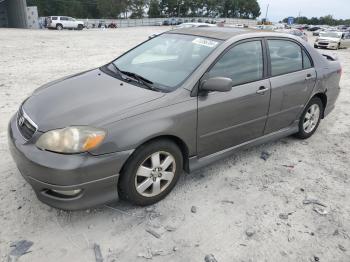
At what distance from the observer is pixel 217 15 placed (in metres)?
107

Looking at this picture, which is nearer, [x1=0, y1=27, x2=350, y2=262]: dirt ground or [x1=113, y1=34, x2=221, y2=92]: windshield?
[x1=0, y1=27, x2=350, y2=262]: dirt ground

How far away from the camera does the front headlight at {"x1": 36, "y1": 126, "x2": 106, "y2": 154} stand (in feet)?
8.01

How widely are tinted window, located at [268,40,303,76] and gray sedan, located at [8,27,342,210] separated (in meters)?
0.01

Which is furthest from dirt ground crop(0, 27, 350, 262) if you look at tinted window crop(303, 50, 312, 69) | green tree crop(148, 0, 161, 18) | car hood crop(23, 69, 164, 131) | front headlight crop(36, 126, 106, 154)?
green tree crop(148, 0, 161, 18)

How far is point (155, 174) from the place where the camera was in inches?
114

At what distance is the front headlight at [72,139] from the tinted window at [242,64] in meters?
1.34

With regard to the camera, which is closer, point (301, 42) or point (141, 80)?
point (141, 80)

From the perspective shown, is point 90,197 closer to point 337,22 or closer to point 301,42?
point 301,42

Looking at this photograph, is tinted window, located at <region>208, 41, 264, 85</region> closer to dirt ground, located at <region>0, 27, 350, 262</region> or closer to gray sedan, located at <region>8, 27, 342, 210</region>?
gray sedan, located at <region>8, 27, 342, 210</region>

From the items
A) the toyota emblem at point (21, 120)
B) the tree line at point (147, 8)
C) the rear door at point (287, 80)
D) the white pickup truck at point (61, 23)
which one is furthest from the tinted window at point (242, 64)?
the tree line at point (147, 8)

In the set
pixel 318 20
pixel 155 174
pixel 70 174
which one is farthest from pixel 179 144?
pixel 318 20

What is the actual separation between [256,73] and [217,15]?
365 ft

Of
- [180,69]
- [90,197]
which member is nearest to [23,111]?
[90,197]

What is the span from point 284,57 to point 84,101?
2.58 meters
